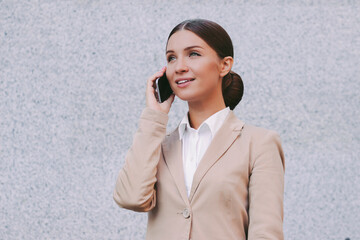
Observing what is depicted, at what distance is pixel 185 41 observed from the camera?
1.67 metres

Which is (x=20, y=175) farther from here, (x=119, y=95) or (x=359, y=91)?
(x=359, y=91)

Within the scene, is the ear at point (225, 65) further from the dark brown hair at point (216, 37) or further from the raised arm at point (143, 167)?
the raised arm at point (143, 167)

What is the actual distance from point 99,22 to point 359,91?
6.15ft

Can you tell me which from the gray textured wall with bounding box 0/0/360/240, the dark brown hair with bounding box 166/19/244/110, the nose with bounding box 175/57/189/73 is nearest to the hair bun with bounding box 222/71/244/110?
the dark brown hair with bounding box 166/19/244/110

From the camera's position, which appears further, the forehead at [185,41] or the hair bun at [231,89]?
the hair bun at [231,89]

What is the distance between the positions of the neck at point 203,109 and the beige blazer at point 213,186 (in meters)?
0.08

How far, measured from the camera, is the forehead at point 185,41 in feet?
5.48

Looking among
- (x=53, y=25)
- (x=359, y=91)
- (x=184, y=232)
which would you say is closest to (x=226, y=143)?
(x=184, y=232)

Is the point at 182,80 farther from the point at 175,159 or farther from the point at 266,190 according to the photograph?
the point at 266,190

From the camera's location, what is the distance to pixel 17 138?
3080mm

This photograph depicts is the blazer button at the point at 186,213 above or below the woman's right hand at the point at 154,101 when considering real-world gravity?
below

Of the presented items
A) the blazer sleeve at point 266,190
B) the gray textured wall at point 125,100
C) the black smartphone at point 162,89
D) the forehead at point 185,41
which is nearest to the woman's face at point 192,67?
the forehead at point 185,41

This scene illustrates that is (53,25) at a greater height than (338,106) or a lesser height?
greater

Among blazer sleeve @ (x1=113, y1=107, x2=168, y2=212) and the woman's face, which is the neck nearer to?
the woman's face
